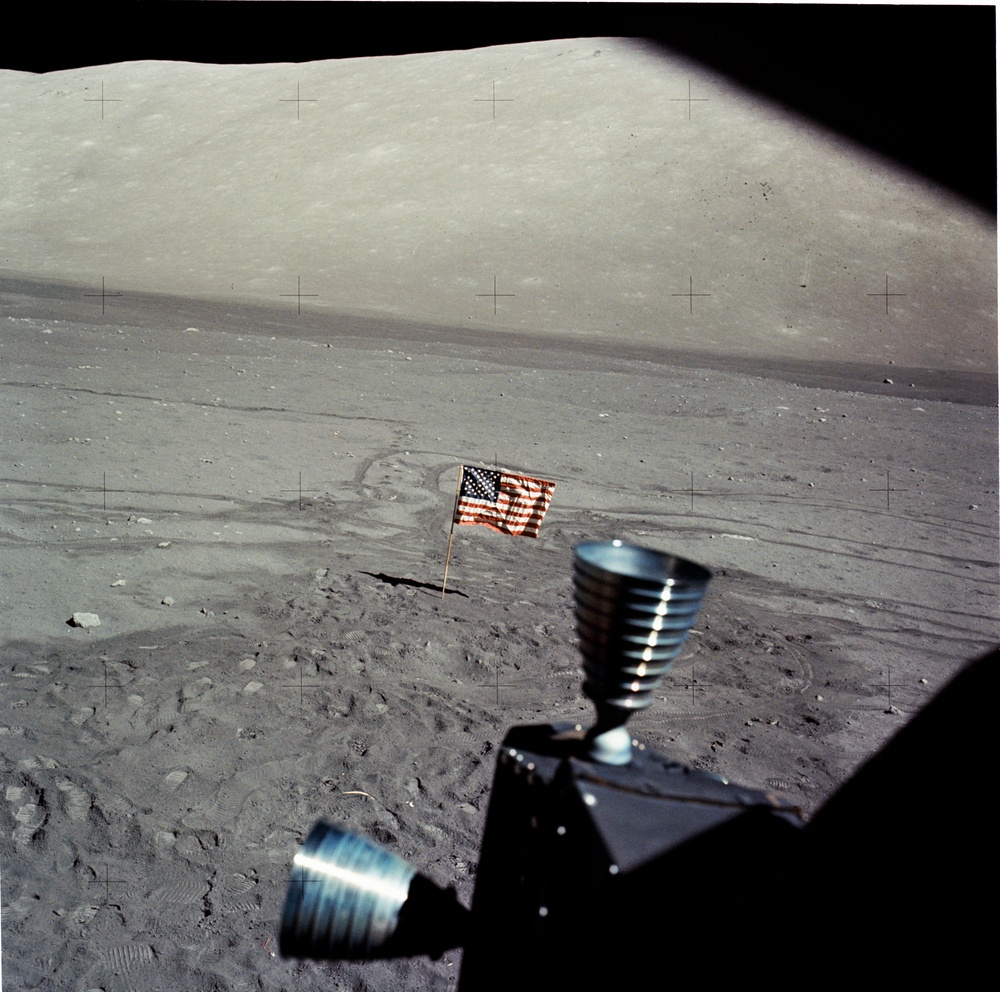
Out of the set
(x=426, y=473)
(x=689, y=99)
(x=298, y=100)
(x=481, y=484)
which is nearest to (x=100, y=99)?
(x=298, y=100)

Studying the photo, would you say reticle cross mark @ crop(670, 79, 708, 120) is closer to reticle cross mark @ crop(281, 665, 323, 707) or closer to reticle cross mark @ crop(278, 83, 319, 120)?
reticle cross mark @ crop(278, 83, 319, 120)

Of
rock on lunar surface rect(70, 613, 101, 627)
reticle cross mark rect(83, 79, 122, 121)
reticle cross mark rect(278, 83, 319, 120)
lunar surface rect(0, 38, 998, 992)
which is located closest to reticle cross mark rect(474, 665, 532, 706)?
lunar surface rect(0, 38, 998, 992)

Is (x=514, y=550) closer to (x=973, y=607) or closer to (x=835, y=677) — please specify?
(x=835, y=677)

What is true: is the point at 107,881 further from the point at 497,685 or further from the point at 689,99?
the point at 689,99

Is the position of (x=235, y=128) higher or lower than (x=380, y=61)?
lower

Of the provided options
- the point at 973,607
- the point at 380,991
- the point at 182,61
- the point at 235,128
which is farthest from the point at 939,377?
the point at 182,61
